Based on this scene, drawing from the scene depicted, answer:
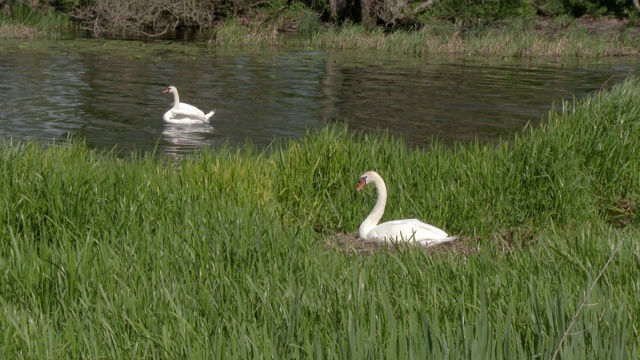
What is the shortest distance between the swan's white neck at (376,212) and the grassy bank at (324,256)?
0.67 ft

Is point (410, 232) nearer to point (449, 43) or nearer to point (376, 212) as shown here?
point (376, 212)

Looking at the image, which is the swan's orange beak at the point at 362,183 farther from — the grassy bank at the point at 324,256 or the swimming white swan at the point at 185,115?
the swimming white swan at the point at 185,115

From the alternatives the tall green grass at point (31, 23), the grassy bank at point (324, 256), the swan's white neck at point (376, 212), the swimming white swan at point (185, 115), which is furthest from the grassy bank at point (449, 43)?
the swan's white neck at point (376, 212)

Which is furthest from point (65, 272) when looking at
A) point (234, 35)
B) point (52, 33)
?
point (52, 33)

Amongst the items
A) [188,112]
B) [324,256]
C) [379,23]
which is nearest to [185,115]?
[188,112]

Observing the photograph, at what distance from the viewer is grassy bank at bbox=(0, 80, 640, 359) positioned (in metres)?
3.54

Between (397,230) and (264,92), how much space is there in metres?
13.2

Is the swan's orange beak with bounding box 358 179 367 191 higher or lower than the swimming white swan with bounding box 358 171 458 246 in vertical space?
higher

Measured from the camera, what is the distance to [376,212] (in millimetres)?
7184

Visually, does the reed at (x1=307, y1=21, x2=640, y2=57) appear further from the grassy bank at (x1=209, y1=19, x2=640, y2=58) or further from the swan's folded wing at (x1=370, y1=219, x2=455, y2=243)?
the swan's folded wing at (x1=370, y1=219, x2=455, y2=243)

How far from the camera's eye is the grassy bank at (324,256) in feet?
11.6

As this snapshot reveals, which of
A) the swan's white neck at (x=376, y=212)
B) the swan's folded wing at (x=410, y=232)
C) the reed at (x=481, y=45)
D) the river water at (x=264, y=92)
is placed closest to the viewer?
the swan's folded wing at (x=410, y=232)

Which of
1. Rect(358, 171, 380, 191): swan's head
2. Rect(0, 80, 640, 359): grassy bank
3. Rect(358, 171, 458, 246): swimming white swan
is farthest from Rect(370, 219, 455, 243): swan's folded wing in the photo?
Rect(358, 171, 380, 191): swan's head

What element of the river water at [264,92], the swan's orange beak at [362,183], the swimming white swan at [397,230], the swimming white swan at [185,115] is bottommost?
the river water at [264,92]
